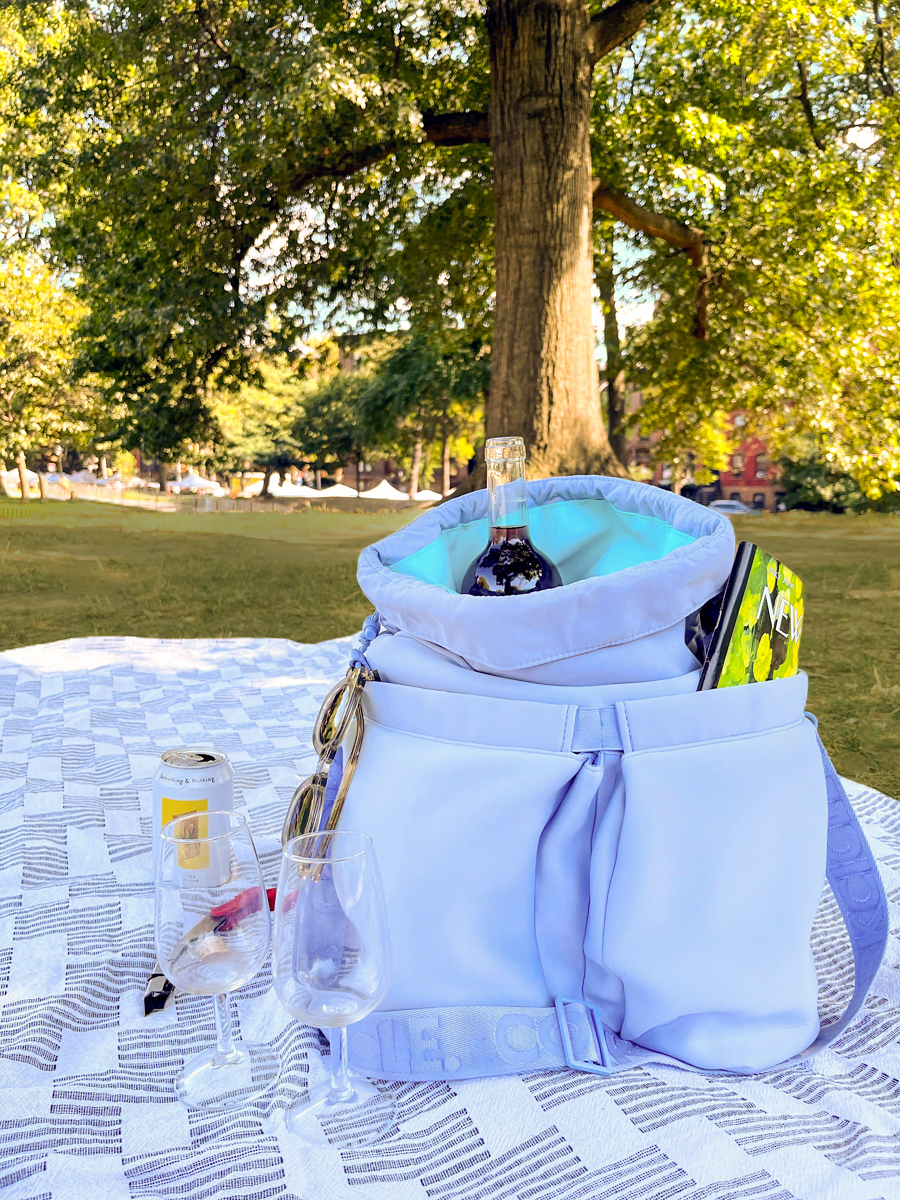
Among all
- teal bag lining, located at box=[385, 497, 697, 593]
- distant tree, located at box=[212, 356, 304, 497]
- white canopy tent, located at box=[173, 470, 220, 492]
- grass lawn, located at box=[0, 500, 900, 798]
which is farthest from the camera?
white canopy tent, located at box=[173, 470, 220, 492]

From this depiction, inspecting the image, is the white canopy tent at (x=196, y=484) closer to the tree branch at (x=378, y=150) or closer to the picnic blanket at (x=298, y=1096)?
the tree branch at (x=378, y=150)

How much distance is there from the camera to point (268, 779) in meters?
1.98

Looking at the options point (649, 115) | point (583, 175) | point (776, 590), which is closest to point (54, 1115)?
point (776, 590)

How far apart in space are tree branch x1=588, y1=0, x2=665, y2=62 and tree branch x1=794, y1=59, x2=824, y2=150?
4.31 m

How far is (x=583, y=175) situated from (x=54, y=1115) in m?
5.62

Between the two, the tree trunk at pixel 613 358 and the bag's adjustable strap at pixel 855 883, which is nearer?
the bag's adjustable strap at pixel 855 883

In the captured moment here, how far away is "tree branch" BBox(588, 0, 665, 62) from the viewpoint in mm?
6051

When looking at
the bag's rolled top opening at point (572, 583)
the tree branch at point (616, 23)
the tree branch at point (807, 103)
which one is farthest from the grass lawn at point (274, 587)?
the tree branch at point (807, 103)

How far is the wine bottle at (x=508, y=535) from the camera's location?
1.11 meters

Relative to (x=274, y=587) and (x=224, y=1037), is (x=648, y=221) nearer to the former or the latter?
(x=274, y=587)

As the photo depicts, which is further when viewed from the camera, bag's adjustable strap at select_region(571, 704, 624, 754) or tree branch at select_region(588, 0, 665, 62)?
tree branch at select_region(588, 0, 665, 62)

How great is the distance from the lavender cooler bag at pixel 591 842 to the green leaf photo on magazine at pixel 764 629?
0.05m

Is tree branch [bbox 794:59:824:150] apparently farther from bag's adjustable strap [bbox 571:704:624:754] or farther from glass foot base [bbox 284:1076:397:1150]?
glass foot base [bbox 284:1076:397:1150]

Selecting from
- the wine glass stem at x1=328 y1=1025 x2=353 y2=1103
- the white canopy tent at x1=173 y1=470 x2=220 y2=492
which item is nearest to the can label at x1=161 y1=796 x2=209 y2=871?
the wine glass stem at x1=328 y1=1025 x2=353 y2=1103
